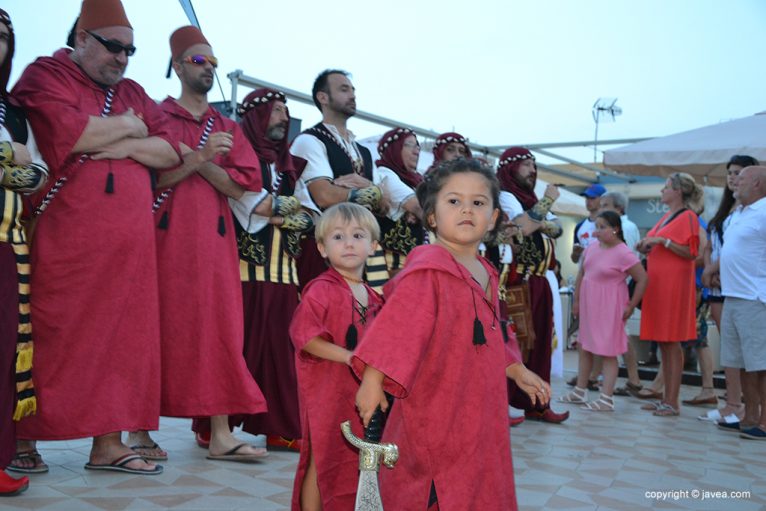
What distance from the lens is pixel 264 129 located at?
4.83 metres

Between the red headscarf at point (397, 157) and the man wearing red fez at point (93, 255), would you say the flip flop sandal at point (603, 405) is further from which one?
the man wearing red fez at point (93, 255)

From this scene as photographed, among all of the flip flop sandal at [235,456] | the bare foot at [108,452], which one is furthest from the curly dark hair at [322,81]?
the bare foot at [108,452]

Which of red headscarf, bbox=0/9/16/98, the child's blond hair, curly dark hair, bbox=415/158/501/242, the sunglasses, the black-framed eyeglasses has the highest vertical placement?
the sunglasses

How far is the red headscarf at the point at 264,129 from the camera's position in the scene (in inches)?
190

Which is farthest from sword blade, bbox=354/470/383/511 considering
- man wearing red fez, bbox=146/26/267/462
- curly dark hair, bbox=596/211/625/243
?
curly dark hair, bbox=596/211/625/243

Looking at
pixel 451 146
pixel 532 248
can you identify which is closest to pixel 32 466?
pixel 451 146

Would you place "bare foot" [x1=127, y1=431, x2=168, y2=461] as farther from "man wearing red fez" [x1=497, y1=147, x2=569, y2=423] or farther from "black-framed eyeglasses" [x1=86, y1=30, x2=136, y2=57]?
"man wearing red fez" [x1=497, y1=147, x2=569, y2=423]

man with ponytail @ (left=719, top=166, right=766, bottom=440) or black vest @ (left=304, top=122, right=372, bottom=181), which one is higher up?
black vest @ (left=304, top=122, right=372, bottom=181)

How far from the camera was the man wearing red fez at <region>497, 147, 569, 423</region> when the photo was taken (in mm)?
6137

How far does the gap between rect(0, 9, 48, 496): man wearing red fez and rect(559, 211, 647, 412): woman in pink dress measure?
497 cm

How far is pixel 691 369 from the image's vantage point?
1002 cm

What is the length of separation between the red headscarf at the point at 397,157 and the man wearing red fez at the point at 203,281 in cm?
149

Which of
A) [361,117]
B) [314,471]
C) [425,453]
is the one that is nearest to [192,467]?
[314,471]

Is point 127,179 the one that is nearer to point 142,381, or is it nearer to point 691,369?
point 142,381
